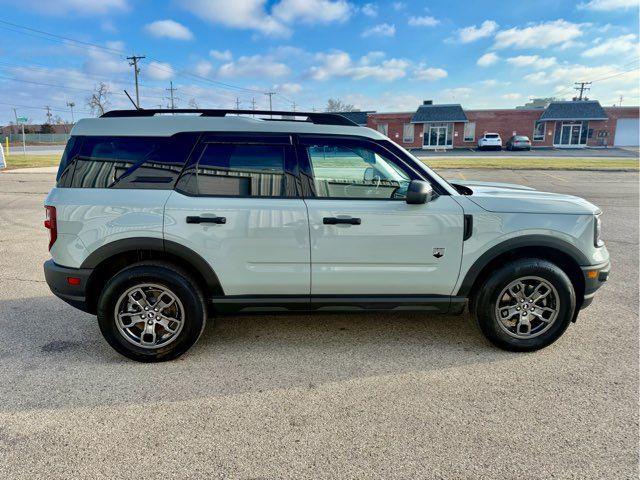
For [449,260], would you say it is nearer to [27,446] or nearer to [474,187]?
[474,187]

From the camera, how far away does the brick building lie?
4753cm

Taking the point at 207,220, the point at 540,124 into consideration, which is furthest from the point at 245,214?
the point at 540,124

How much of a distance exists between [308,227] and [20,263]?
5.04 meters

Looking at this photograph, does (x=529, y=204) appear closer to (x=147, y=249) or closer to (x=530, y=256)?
(x=530, y=256)

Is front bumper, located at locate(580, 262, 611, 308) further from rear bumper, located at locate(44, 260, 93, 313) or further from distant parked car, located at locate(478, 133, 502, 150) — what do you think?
distant parked car, located at locate(478, 133, 502, 150)

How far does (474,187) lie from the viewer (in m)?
4.18

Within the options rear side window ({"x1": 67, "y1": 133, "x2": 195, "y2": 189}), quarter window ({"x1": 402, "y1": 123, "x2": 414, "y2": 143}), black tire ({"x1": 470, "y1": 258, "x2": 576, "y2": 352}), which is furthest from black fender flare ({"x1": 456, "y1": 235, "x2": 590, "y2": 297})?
quarter window ({"x1": 402, "y1": 123, "x2": 414, "y2": 143})

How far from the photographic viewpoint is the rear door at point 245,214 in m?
3.33

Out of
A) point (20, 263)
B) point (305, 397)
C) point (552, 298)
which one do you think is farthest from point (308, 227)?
point (20, 263)

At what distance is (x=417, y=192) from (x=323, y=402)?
168 centimetres

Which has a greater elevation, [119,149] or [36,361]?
[119,149]

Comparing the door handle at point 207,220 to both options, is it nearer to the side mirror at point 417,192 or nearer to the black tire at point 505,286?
the side mirror at point 417,192

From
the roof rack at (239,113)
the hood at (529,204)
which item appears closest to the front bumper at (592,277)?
the hood at (529,204)

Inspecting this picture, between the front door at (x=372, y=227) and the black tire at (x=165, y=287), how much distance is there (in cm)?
98
